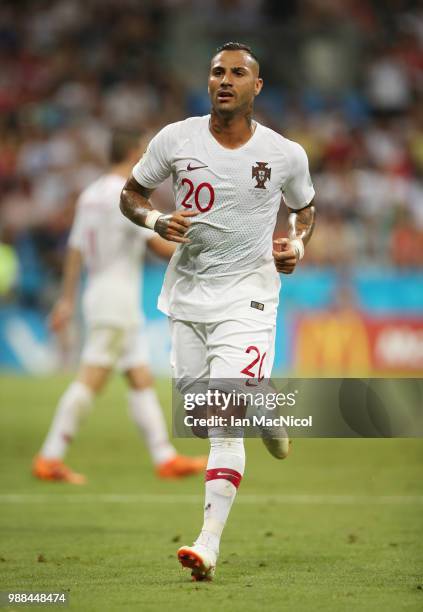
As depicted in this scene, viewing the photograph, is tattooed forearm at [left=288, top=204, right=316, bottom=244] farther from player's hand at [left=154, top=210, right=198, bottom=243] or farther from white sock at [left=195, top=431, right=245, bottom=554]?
white sock at [left=195, top=431, right=245, bottom=554]

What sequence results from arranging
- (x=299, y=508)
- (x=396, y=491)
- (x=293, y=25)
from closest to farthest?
(x=299, y=508) → (x=396, y=491) → (x=293, y=25)

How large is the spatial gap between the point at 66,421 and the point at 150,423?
0.69m

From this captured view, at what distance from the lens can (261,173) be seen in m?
6.38

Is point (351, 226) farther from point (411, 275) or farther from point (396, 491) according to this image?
point (396, 491)

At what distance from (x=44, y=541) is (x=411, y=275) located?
1291cm

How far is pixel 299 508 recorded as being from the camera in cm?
876

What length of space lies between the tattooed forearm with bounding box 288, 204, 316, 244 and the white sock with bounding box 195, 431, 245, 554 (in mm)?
1195

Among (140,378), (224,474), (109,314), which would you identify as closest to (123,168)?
(109,314)

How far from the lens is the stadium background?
63.9 feet

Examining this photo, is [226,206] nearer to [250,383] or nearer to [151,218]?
[151,218]

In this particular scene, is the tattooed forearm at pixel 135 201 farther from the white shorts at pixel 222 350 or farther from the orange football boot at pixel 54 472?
the orange football boot at pixel 54 472

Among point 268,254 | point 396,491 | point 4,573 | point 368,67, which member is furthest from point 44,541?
point 368,67

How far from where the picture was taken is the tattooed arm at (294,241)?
6203mm

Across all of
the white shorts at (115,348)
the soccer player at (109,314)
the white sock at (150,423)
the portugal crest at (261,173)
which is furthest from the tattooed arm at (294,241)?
the white sock at (150,423)
